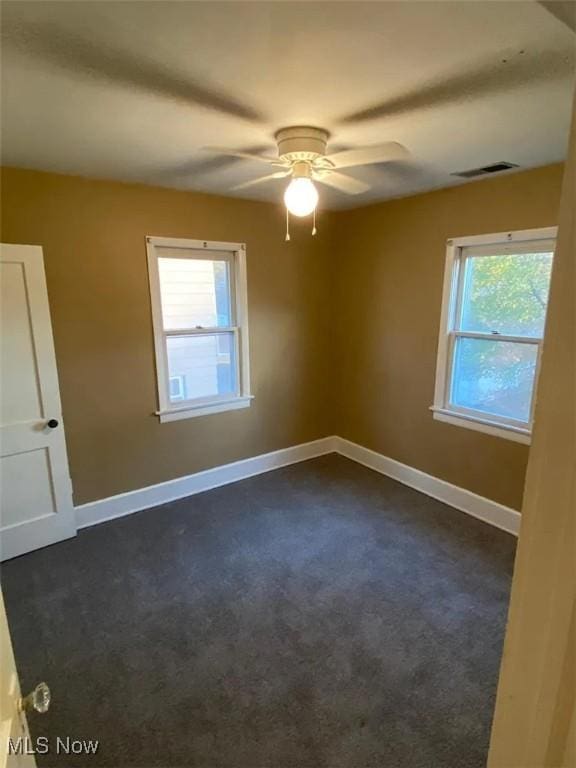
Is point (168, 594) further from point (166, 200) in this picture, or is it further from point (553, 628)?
point (166, 200)

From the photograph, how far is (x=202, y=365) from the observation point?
3625 mm

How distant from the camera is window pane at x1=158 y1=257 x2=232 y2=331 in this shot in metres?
3.32

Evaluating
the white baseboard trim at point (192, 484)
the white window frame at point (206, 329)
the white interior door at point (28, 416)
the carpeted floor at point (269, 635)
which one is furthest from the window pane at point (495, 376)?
the white interior door at point (28, 416)

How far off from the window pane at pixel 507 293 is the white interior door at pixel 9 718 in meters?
3.06

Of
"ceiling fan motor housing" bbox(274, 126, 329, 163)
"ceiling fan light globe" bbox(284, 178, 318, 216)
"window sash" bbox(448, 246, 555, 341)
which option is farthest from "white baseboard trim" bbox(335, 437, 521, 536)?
"ceiling fan motor housing" bbox(274, 126, 329, 163)

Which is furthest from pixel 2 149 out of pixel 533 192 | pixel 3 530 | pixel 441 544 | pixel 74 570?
pixel 441 544

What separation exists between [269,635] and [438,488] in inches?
78.6

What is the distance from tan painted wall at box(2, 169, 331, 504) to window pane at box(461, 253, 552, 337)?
146 cm

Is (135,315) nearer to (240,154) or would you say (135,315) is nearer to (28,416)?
(28,416)

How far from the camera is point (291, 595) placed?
247cm

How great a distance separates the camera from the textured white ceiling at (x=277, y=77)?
1.16 m

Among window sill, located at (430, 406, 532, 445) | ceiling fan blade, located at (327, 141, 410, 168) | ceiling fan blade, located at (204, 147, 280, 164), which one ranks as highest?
ceiling fan blade, located at (204, 147, 280, 164)

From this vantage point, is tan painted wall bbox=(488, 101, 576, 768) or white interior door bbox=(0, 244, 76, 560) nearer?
tan painted wall bbox=(488, 101, 576, 768)

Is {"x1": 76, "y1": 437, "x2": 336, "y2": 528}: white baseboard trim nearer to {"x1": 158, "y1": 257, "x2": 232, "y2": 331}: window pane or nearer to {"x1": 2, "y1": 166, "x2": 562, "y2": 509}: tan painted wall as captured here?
{"x1": 2, "y1": 166, "x2": 562, "y2": 509}: tan painted wall
